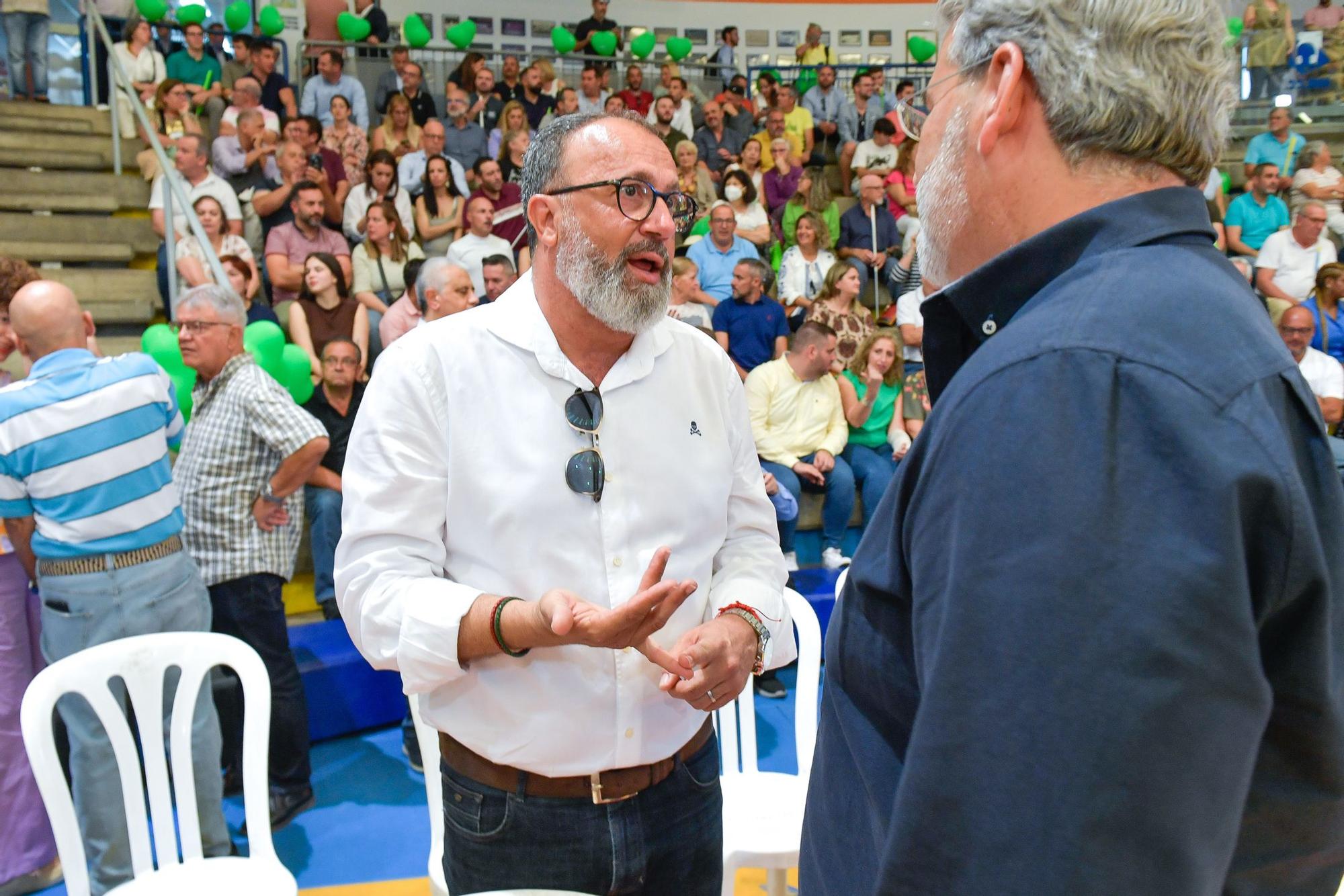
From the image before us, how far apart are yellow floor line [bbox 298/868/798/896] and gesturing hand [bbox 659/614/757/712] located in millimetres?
1545

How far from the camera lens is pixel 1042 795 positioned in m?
0.59

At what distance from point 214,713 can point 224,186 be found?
13.5 ft

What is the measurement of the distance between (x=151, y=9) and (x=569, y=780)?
814 cm

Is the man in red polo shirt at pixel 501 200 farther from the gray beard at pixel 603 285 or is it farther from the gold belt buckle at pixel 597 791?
the gold belt buckle at pixel 597 791

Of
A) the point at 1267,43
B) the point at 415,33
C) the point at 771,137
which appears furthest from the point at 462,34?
the point at 1267,43

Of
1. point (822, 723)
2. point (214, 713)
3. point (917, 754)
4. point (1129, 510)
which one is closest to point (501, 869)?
point (822, 723)

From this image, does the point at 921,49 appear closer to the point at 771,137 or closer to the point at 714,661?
the point at 771,137

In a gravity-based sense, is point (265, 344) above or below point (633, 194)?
below

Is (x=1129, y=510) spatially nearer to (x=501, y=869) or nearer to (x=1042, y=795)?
(x=1042, y=795)

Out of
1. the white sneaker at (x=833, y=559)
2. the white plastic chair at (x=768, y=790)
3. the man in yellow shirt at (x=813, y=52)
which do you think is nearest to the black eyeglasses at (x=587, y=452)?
the white plastic chair at (x=768, y=790)

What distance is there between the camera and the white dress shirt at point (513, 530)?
4.60 ft

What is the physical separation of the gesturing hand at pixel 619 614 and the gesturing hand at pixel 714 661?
4.3 inches

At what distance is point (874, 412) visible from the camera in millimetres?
5496

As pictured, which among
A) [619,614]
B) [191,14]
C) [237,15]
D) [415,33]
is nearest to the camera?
[619,614]
